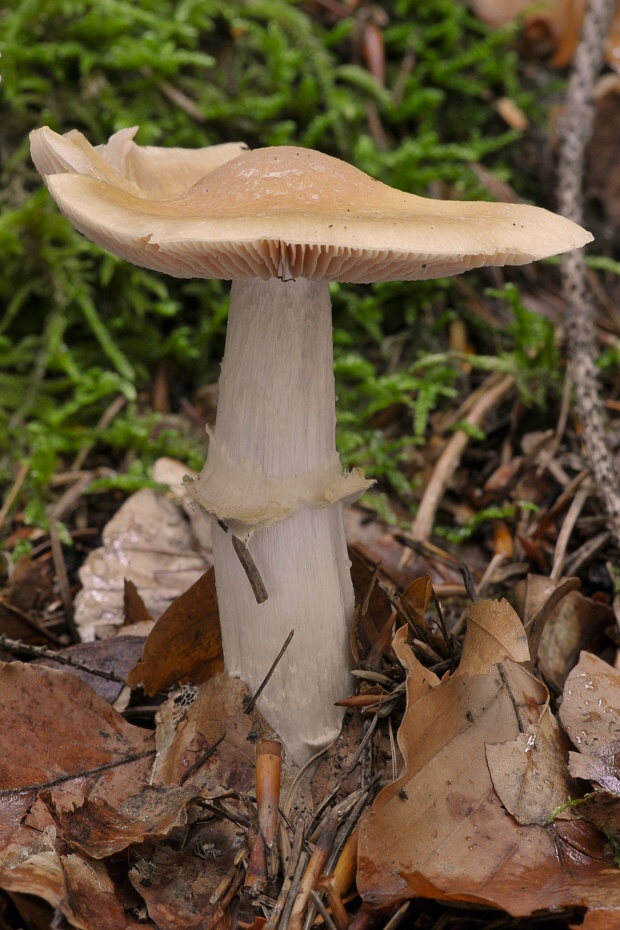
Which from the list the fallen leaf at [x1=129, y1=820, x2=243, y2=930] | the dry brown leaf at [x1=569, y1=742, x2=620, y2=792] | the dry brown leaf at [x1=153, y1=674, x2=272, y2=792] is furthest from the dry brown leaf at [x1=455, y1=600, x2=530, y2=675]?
the fallen leaf at [x1=129, y1=820, x2=243, y2=930]

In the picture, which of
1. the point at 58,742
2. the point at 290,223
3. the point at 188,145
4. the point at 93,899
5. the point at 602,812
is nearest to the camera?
the point at 290,223

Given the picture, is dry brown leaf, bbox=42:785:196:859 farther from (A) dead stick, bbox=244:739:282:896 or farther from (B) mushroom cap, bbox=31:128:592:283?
(B) mushroom cap, bbox=31:128:592:283

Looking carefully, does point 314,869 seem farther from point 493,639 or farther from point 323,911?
point 493,639

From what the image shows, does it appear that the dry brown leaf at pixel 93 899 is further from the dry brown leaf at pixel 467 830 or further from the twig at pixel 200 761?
the dry brown leaf at pixel 467 830

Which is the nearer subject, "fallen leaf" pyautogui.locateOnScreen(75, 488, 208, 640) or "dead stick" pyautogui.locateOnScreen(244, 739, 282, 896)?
"dead stick" pyautogui.locateOnScreen(244, 739, 282, 896)

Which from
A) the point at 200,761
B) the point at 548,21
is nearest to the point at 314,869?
the point at 200,761

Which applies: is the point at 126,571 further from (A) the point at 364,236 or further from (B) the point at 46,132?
(A) the point at 364,236
